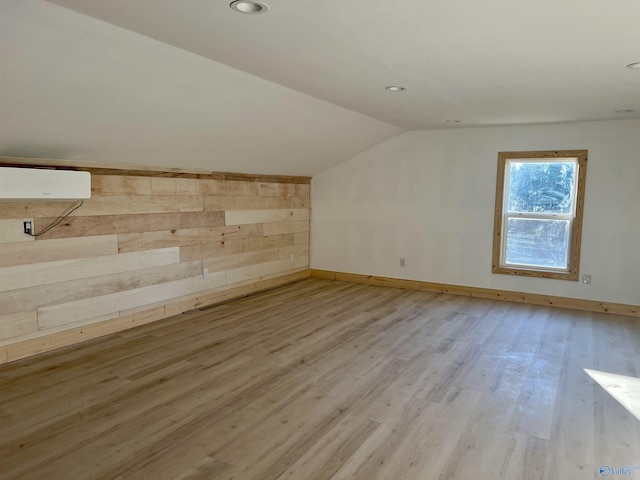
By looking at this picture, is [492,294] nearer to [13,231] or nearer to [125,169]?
[125,169]

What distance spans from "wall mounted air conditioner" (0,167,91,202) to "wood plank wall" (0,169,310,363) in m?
0.45

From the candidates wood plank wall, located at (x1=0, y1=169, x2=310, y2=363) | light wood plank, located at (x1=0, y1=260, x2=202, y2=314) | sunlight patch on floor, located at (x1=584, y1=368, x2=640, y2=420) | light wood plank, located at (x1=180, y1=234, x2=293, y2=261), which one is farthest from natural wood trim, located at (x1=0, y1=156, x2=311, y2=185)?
sunlight patch on floor, located at (x1=584, y1=368, x2=640, y2=420)

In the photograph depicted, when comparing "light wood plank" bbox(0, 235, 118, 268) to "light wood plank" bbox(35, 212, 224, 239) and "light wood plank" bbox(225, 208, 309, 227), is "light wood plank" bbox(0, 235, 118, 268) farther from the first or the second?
"light wood plank" bbox(225, 208, 309, 227)

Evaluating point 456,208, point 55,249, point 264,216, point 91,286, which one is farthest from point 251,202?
point 456,208

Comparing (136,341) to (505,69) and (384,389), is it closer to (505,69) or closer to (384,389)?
(384,389)

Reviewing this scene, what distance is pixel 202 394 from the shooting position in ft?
9.70

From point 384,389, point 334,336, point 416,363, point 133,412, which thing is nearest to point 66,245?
point 133,412

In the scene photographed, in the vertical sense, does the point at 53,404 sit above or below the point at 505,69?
below

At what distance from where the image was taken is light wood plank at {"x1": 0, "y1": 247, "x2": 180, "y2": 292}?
3.40 metres

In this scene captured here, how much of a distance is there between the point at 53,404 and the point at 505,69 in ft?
12.2

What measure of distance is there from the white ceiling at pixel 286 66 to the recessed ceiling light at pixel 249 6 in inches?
2.0

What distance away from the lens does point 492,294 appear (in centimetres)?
569

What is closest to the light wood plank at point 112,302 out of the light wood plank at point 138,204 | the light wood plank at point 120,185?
the light wood plank at point 138,204

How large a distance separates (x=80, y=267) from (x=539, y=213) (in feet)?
16.9
